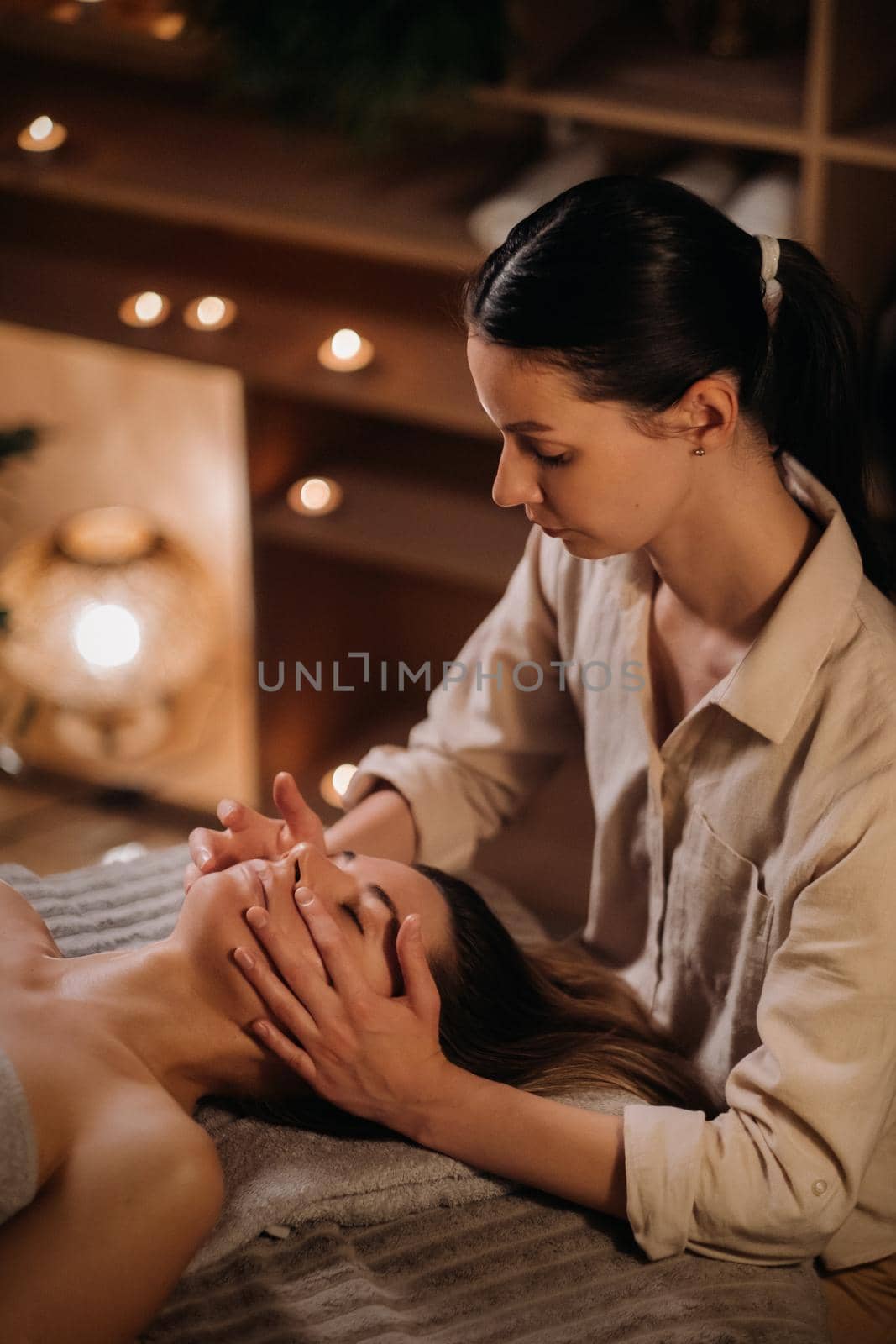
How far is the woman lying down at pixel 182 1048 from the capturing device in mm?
1136

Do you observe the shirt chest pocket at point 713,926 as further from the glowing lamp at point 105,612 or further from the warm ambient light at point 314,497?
the glowing lamp at point 105,612

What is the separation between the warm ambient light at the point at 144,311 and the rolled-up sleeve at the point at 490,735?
3.59ft

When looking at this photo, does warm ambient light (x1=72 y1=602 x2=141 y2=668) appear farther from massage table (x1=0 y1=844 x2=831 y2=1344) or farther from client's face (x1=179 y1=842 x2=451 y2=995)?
massage table (x1=0 y1=844 x2=831 y2=1344)

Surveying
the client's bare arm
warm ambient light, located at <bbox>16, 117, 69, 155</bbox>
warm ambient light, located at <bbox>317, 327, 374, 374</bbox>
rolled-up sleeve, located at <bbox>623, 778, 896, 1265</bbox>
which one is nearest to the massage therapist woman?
rolled-up sleeve, located at <bbox>623, 778, 896, 1265</bbox>

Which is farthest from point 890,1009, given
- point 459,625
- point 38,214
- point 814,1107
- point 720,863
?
point 38,214

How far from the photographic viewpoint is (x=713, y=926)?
1.49 meters

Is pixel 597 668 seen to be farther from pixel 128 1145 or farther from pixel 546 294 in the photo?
pixel 128 1145

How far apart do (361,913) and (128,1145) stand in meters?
0.33

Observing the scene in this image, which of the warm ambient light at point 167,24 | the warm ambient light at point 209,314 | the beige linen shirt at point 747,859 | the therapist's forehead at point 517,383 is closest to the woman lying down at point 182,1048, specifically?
the beige linen shirt at point 747,859

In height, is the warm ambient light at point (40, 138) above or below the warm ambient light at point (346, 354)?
above

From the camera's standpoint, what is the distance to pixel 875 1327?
4.50 ft

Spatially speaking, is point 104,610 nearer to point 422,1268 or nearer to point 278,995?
point 278,995

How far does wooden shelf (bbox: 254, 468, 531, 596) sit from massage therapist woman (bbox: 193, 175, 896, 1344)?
0.97 m

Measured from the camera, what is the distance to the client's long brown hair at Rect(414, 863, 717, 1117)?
55.8 inches
